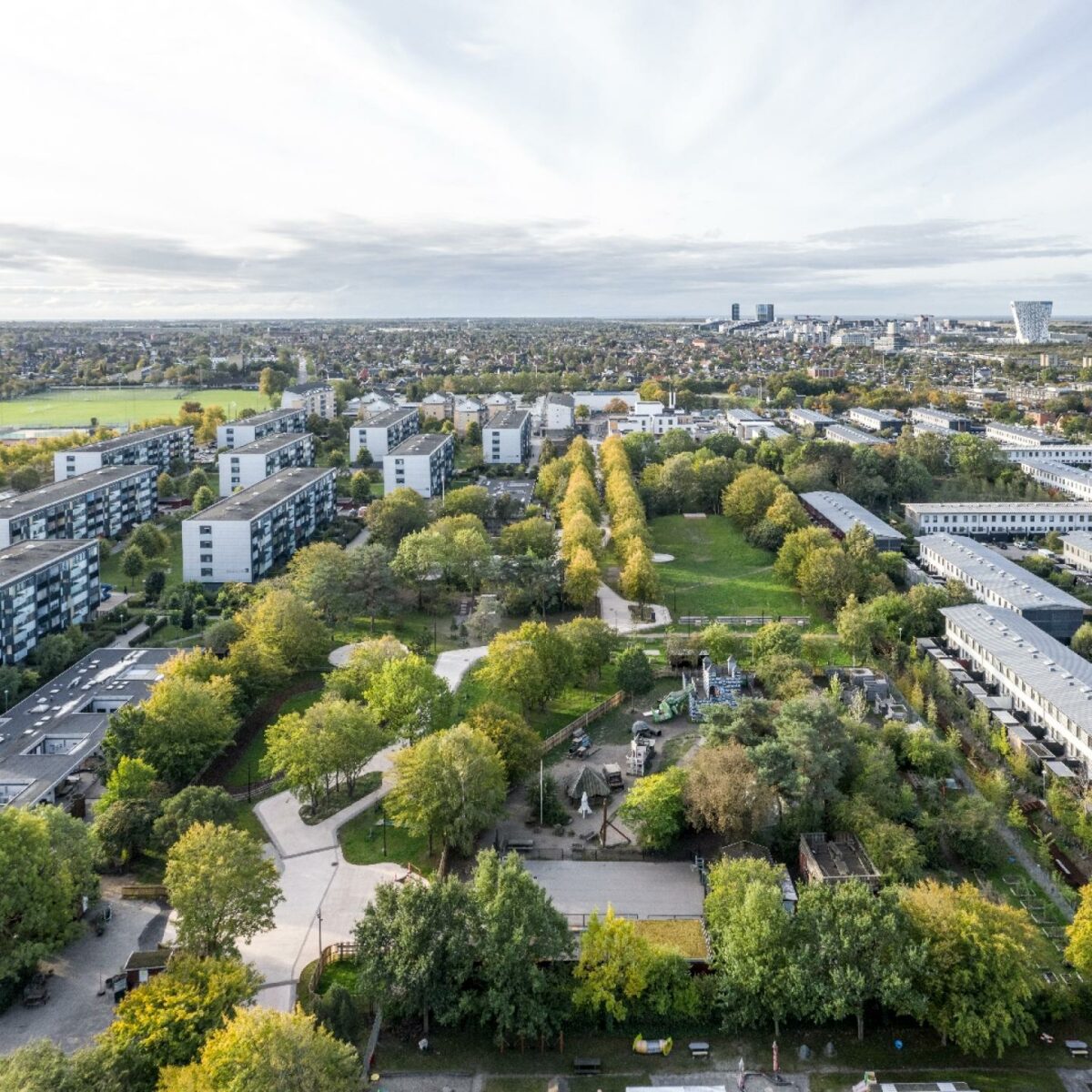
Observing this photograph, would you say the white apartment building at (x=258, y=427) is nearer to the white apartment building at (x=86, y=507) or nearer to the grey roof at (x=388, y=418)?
the grey roof at (x=388, y=418)

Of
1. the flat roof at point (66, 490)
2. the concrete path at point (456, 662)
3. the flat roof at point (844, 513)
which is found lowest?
the concrete path at point (456, 662)

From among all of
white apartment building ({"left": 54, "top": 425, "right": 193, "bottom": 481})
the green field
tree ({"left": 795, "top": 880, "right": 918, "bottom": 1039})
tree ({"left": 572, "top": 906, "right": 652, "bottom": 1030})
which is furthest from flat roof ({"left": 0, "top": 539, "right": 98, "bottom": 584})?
tree ({"left": 795, "top": 880, "right": 918, "bottom": 1039})

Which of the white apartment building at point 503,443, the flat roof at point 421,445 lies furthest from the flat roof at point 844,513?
the flat roof at point 421,445

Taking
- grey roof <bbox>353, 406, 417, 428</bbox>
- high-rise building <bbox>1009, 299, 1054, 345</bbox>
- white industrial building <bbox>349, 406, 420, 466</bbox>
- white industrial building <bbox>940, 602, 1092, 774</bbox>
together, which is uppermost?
high-rise building <bbox>1009, 299, 1054, 345</bbox>

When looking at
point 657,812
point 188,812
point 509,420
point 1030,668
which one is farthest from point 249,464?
point 1030,668

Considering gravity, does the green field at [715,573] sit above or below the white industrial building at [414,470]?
below

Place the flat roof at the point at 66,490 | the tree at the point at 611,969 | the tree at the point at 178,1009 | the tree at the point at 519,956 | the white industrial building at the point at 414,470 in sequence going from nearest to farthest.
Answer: the tree at the point at 178,1009 < the tree at the point at 519,956 < the tree at the point at 611,969 < the flat roof at the point at 66,490 < the white industrial building at the point at 414,470

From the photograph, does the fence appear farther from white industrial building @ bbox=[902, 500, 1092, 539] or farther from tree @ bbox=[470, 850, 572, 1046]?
white industrial building @ bbox=[902, 500, 1092, 539]
